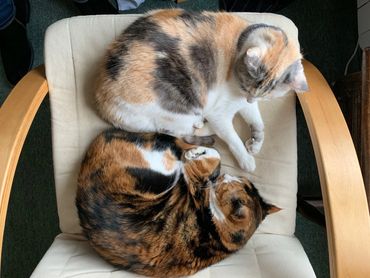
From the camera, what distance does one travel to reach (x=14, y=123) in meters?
1.17

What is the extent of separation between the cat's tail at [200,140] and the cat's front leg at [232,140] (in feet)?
0.14

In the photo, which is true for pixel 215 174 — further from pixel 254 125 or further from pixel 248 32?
pixel 248 32

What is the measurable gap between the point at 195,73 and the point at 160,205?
0.41 m

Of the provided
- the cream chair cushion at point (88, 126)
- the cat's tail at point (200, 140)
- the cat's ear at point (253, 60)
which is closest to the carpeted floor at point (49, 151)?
the cream chair cushion at point (88, 126)

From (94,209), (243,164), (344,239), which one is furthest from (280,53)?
(94,209)

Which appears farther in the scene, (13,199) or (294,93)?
(13,199)

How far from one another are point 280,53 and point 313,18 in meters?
0.78

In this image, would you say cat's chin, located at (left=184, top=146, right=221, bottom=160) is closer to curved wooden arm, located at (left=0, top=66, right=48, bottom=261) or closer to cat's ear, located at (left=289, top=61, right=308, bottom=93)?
cat's ear, located at (left=289, top=61, right=308, bottom=93)

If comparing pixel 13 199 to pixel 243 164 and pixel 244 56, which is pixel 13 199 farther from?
pixel 244 56

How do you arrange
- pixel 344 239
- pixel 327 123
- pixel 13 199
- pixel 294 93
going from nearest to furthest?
pixel 344 239 → pixel 327 123 → pixel 294 93 → pixel 13 199

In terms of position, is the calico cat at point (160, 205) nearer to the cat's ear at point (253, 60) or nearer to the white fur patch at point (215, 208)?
the white fur patch at point (215, 208)

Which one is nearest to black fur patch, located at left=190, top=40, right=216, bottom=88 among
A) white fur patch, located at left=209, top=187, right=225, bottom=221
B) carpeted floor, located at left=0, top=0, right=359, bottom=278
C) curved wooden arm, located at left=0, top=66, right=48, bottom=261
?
white fur patch, located at left=209, top=187, right=225, bottom=221

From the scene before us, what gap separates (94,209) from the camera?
3.82ft

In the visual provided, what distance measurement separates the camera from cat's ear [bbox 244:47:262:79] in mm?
1101
